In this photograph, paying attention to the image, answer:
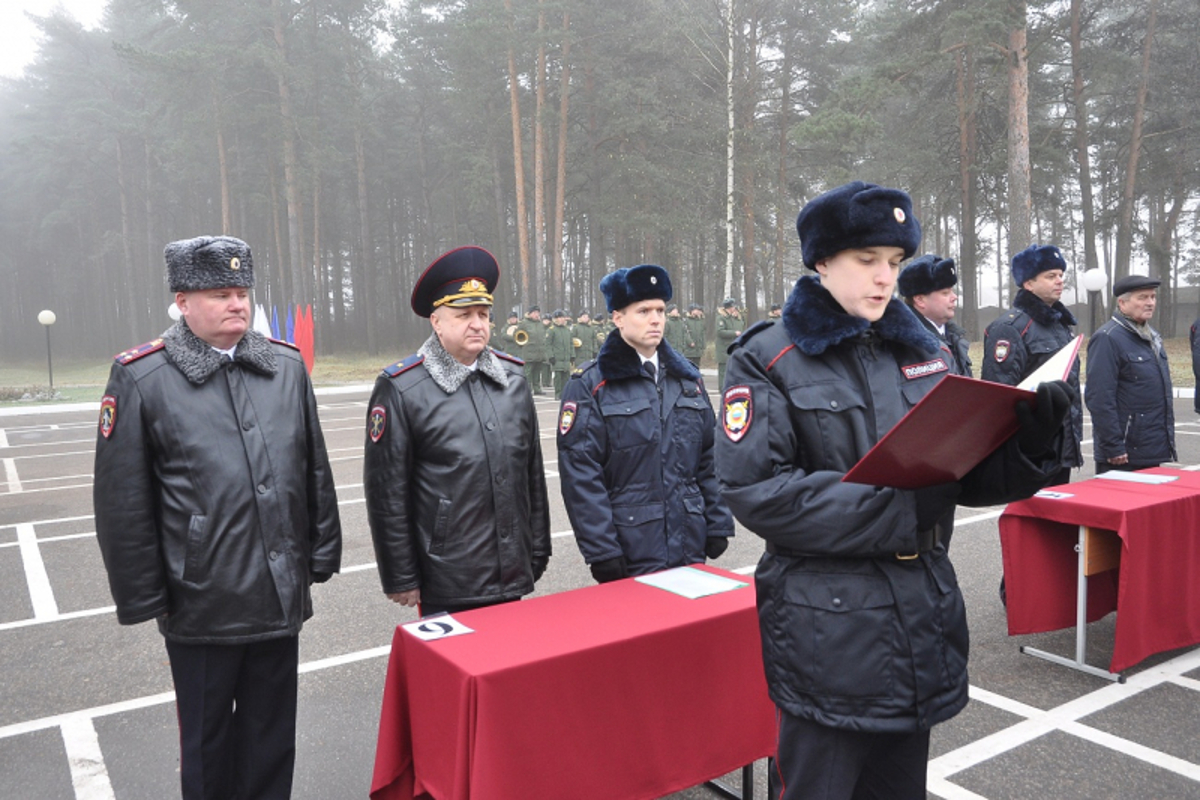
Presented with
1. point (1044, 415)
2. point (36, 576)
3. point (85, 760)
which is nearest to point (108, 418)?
point (85, 760)

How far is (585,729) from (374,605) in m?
3.63

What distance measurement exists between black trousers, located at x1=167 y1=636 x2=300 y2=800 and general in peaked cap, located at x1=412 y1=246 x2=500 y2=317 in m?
1.36

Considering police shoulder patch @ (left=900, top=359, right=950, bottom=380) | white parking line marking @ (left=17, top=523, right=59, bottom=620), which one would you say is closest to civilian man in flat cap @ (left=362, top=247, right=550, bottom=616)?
police shoulder patch @ (left=900, top=359, right=950, bottom=380)

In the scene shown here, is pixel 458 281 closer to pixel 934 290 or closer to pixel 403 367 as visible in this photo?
pixel 403 367

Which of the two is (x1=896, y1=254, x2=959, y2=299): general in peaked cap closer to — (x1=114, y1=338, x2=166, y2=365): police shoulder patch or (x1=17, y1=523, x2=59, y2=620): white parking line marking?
(x1=114, y1=338, x2=166, y2=365): police shoulder patch

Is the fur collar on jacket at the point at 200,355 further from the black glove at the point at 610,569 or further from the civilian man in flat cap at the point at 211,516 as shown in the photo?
the black glove at the point at 610,569

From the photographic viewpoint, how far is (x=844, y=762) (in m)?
2.06

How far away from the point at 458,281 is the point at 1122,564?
3.42m

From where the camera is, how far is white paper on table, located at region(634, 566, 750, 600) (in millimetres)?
3074

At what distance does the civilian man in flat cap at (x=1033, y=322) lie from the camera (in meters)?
5.83

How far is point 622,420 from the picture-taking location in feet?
12.0

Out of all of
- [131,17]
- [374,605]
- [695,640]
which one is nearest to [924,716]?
[695,640]

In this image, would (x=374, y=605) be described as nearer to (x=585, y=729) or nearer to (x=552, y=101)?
(x=585, y=729)

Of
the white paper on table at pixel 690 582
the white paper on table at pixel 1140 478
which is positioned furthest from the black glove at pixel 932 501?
the white paper on table at pixel 1140 478
